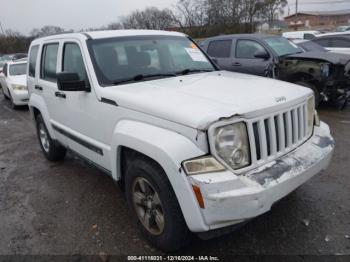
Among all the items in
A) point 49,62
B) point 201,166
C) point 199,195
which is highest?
point 49,62

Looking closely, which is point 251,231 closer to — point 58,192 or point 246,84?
point 246,84

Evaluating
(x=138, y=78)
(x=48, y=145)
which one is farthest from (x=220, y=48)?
(x=138, y=78)

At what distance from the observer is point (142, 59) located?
12.0 feet

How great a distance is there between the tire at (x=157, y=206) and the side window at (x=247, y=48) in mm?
5784

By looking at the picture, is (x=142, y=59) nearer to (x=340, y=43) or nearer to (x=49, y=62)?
(x=49, y=62)

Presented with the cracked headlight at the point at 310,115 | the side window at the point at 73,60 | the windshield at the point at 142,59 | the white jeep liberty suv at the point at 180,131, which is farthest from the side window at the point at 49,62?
the cracked headlight at the point at 310,115

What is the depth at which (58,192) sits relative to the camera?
4.21m

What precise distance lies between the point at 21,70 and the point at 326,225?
36.4ft

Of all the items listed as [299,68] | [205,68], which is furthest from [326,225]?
[299,68]

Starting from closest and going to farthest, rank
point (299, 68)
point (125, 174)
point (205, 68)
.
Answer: point (125, 174) → point (205, 68) → point (299, 68)

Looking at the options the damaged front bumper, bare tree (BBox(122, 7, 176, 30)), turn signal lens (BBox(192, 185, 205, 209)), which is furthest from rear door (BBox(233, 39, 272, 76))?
bare tree (BBox(122, 7, 176, 30))

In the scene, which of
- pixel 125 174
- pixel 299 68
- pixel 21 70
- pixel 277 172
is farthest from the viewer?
pixel 21 70

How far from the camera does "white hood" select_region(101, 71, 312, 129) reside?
2.37 m

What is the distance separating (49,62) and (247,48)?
16.5ft
